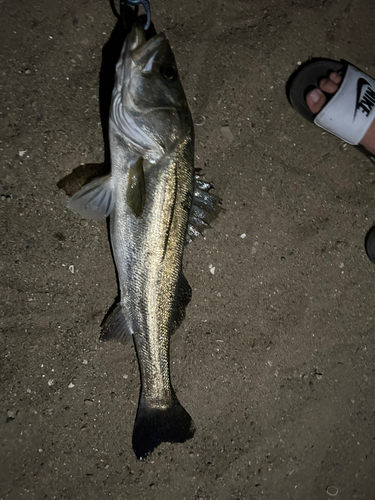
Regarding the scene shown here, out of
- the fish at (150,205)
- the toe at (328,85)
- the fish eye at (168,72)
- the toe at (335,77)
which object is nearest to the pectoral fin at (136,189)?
the fish at (150,205)

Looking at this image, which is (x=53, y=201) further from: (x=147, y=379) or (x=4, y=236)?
(x=147, y=379)

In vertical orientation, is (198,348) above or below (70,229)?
below

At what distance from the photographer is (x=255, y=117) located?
2881mm

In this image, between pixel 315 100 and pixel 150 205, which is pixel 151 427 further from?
pixel 315 100

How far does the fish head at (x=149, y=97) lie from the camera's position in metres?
2.01

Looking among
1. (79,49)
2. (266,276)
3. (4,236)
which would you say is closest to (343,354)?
(266,276)

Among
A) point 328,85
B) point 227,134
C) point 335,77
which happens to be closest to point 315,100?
point 328,85

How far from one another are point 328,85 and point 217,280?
1.92m

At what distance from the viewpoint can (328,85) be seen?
2.90 meters

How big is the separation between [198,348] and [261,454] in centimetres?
110

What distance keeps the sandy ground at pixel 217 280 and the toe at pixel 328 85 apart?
0.30 m

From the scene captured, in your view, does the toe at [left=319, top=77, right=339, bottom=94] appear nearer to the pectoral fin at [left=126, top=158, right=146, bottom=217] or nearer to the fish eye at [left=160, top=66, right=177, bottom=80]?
the fish eye at [left=160, top=66, right=177, bottom=80]

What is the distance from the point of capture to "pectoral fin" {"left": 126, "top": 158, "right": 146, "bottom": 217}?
2.10m

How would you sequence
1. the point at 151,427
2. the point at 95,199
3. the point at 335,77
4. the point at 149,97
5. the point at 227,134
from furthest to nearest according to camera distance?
1. the point at 335,77
2. the point at 227,134
3. the point at 151,427
4. the point at 95,199
5. the point at 149,97
